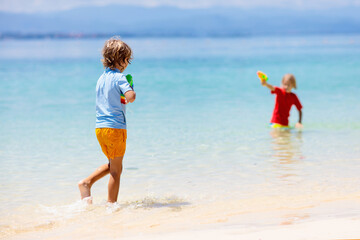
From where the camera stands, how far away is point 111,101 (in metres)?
4.40

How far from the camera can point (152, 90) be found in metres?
17.2

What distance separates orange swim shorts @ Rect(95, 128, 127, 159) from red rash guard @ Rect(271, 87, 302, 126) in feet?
14.3

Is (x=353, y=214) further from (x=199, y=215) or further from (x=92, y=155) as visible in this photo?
(x=92, y=155)

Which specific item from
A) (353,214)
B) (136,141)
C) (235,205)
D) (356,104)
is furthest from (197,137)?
(356,104)

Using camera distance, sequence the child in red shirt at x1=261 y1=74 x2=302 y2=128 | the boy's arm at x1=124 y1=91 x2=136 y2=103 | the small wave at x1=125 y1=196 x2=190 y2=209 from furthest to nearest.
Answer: the child in red shirt at x1=261 y1=74 x2=302 y2=128
the small wave at x1=125 y1=196 x2=190 y2=209
the boy's arm at x1=124 y1=91 x2=136 y2=103

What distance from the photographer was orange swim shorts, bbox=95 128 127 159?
440 cm

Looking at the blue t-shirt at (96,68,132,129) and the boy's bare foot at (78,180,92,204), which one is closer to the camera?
the blue t-shirt at (96,68,132,129)

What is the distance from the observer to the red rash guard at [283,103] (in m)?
8.40

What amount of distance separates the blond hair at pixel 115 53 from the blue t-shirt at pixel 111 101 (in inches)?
2.5

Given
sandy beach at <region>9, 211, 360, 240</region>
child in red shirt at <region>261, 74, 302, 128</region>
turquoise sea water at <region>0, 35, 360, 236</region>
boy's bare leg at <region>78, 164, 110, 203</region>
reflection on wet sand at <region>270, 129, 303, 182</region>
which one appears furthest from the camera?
child in red shirt at <region>261, 74, 302, 128</region>

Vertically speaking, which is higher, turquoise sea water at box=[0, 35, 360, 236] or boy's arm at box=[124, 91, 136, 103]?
boy's arm at box=[124, 91, 136, 103]

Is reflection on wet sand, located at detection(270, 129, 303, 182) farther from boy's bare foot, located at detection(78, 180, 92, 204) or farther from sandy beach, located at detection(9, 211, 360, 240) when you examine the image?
boy's bare foot, located at detection(78, 180, 92, 204)

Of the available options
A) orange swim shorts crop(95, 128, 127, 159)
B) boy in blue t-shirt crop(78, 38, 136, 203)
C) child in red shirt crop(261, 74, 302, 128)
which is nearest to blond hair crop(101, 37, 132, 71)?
boy in blue t-shirt crop(78, 38, 136, 203)

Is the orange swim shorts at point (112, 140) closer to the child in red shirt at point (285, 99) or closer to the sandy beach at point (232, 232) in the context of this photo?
the sandy beach at point (232, 232)
